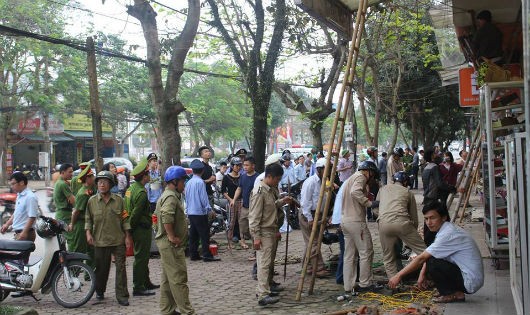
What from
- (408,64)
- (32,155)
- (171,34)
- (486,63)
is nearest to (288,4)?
(171,34)

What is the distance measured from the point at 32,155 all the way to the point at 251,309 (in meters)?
37.6

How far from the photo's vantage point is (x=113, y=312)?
22.3 feet

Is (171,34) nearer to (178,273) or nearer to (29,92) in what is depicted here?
(178,273)

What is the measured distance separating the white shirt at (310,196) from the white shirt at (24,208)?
3634 mm

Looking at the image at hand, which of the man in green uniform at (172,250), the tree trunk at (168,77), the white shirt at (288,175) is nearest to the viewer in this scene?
the man in green uniform at (172,250)

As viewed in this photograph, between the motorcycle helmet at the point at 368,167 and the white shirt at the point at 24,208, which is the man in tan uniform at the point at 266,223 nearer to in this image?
the motorcycle helmet at the point at 368,167

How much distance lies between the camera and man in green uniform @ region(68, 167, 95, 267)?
7.81 meters

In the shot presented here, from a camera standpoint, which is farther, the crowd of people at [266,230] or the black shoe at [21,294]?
the black shoe at [21,294]

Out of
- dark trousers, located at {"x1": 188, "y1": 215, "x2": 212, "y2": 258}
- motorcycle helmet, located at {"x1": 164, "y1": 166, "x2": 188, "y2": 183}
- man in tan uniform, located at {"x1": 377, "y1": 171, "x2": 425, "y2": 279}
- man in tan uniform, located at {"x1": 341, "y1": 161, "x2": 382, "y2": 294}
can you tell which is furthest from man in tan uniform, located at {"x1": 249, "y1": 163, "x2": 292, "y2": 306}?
dark trousers, located at {"x1": 188, "y1": 215, "x2": 212, "y2": 258}

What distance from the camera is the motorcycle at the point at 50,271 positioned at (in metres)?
6.92

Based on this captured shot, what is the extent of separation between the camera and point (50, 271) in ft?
23.4

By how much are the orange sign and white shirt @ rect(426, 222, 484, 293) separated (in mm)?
5547

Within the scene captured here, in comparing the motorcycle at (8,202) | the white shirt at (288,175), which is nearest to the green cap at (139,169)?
the motorcycle at (8,202)

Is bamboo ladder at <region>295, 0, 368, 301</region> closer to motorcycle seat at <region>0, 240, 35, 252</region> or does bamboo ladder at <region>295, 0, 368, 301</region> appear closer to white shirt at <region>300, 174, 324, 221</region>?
white shirt at <region>300, 174, 324, 221</region>
